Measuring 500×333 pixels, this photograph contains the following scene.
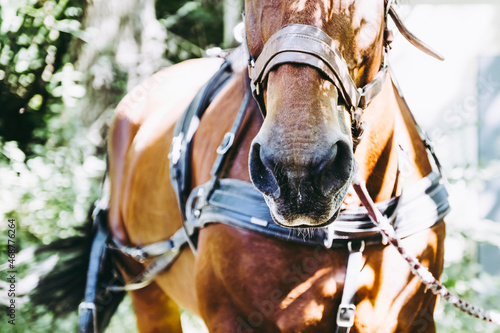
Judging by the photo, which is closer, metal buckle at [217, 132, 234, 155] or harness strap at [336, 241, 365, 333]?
harness strap at [336, 241, 365, 333]

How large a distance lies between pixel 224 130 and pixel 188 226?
369 mm

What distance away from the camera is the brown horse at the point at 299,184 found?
4.03ft

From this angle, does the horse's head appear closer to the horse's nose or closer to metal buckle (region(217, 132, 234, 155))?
the horse's nose

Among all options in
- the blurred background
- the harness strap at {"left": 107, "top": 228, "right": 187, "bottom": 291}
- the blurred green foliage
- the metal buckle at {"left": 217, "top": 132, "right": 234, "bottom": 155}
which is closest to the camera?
the metal buckle at {"left": 217, "top": 132, "right": 234, "bottom": 155}

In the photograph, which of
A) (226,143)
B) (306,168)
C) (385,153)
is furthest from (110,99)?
(306,168)

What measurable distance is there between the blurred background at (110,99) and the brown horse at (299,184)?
76.3 inches

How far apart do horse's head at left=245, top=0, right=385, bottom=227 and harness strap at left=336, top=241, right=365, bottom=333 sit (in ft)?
1.17

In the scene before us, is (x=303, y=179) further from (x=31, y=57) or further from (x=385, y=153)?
(x=31, y=57)

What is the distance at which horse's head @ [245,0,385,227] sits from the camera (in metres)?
1.19

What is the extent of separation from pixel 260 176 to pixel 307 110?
7.2 inches

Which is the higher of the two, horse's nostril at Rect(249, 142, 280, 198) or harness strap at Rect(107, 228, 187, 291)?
horse's nostril at Rect(249, 142, 280, 198)

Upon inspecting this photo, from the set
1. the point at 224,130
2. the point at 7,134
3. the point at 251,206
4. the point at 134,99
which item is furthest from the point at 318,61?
the point at 7,134

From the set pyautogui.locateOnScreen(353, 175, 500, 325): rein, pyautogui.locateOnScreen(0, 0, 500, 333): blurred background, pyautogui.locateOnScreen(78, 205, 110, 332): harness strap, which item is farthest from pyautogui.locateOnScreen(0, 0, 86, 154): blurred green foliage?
pyautogui.locateOnScreen(353, 175, 500, 325): rein

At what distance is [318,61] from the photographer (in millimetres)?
1273
